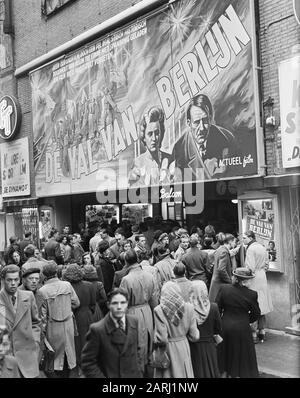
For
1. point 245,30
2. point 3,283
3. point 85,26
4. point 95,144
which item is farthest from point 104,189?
point 3,283

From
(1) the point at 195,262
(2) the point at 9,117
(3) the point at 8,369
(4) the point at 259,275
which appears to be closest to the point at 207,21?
(1) the point at 195,262

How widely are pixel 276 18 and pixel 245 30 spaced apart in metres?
0.71

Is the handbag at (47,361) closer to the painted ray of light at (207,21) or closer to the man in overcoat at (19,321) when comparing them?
the man in overcoat at (19,321)

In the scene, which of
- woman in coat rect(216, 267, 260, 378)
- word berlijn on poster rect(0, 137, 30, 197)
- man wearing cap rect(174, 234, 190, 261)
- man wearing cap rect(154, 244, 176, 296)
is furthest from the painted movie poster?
woman in coat rect(216, 267, 260, 378)

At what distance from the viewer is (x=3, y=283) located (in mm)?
6223

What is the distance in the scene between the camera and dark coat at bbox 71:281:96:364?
751 centimetres

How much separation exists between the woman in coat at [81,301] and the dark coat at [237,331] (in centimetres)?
196

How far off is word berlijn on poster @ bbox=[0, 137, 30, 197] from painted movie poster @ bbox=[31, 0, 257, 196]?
1160mm

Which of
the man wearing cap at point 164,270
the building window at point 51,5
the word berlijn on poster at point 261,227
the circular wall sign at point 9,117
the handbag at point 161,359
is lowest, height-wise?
the handbag at point 161,359

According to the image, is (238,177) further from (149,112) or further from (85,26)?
(85,26)

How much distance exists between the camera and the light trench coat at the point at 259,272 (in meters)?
9.65

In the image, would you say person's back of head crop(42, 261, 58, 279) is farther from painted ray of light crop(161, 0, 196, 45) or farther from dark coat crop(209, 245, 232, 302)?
painted ray of light crop(161, 0, 196, 45)

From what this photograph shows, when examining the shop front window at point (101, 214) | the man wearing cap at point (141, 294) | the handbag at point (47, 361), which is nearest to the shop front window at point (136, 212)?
the shop front window at point (101, 214)

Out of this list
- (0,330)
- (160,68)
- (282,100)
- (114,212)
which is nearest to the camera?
(0,330)
